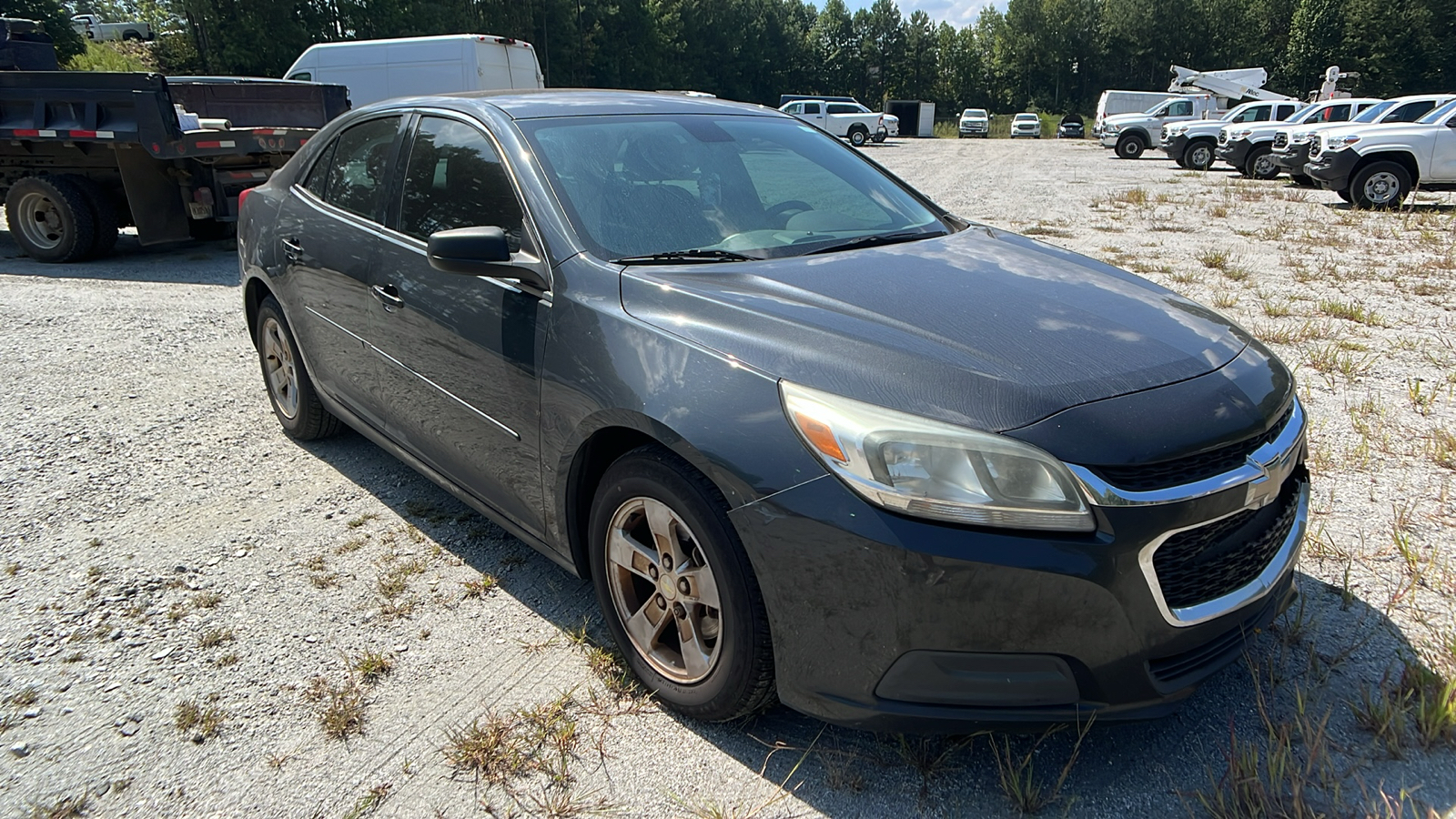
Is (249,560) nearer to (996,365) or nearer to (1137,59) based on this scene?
(996,365)

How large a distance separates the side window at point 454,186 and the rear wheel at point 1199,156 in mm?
24645

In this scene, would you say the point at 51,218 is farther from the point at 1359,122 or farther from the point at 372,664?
the point at 1359,122

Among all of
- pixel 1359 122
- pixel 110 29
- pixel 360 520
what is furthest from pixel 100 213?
pixel 110 29

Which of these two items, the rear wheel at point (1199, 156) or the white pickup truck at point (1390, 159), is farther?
the rear wheel at point (1199, 156)

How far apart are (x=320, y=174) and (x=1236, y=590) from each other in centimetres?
384

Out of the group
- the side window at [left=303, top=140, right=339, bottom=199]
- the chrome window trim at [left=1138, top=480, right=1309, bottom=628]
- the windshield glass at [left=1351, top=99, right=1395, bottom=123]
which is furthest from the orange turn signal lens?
the windshield glass at [left=1351, top=99, right=1395, bottom=123]

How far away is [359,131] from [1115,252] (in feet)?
26.5

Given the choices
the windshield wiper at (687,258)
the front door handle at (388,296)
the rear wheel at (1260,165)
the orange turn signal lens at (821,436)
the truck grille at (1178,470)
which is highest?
the windshield wiper at (687,258)

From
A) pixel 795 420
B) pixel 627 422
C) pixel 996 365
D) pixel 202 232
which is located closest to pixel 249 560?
pixel 627 422

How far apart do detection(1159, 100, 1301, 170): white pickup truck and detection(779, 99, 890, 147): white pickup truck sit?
758 inches

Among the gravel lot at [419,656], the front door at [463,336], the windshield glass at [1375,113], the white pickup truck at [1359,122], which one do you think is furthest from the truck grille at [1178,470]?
the windshield glass at [1375,113]

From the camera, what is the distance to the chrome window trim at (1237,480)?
190 centimetres

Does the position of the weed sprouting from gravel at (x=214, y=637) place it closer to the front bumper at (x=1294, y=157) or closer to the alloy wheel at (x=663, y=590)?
the alloy wheel at (x=663, y=590)

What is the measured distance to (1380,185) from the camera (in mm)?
14188
